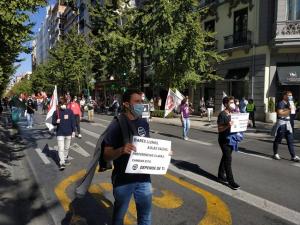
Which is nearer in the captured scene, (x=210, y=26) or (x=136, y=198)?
(x=136, y=198)

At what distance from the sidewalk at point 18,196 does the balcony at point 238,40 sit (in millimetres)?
18964

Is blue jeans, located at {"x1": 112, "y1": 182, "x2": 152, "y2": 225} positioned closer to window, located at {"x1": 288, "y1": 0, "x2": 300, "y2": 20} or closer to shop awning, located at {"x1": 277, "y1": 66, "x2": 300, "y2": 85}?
shop awning, located at {"x1": 277, "y1": 66, "x2": 300, "y2": 85}

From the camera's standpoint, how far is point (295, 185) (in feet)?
25.3

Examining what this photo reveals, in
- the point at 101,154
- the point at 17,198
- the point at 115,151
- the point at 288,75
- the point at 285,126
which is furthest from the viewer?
the point at 288,75

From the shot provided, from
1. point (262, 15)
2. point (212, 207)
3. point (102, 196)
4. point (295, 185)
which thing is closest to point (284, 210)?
point (212, 207)

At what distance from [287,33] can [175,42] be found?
6.80 m

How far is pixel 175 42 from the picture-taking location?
25859 millimetres

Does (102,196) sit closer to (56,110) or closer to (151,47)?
(56,110)

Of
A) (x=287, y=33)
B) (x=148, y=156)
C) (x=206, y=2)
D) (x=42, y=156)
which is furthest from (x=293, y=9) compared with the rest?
(x=148, y=156)

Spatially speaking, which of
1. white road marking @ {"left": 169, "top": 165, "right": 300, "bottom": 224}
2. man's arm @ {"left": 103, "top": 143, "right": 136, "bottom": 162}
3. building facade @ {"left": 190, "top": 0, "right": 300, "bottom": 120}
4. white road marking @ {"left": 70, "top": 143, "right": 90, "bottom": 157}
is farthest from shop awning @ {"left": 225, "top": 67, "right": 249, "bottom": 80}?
man's arm @ {"left": 103, "top": 143, "right": 136, "bottom": 162}

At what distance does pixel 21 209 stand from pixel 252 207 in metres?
3.69

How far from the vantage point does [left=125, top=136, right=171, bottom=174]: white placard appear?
3.98 m

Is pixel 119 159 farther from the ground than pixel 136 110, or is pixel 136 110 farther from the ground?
pixel 136 110

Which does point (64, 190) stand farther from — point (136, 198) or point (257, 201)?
point (136, 198)
